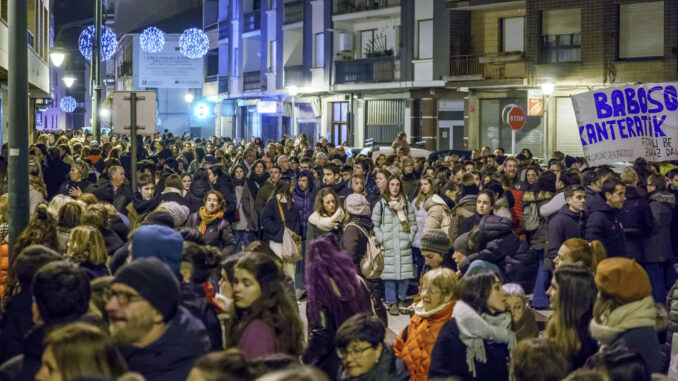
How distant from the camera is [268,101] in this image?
46688 millimetres

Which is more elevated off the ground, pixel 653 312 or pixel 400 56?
pixel 400 56

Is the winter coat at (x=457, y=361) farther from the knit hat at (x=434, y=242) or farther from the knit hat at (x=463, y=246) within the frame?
the knit hat at (x=463, y=246)

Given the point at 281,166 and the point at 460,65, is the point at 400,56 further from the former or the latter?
the point at 281,166

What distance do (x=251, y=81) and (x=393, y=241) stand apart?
38409mm

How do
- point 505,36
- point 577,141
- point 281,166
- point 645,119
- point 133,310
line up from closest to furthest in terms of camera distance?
point 133,310 < point 645,119 < point 281,166 < point 577,141 < point 505,36

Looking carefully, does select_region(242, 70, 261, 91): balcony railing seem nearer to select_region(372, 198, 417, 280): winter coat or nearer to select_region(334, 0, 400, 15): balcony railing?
select_region(334, 0, 400, 15): balcony railing

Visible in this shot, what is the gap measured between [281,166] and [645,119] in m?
5.94

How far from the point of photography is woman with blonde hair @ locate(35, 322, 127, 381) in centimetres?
364

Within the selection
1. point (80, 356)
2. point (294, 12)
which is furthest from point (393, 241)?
point (294, 12)

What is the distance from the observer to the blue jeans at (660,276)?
37.4ft

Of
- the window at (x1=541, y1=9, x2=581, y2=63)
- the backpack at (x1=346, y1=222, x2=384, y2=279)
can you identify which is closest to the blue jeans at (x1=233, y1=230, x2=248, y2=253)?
the backpack at (x1=346, y1=222, x2=384, y2=279)

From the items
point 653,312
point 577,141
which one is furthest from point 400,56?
point 653,312

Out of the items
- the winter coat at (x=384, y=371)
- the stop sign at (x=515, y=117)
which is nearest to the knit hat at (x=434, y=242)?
the winter coat at (x=384, y=371)

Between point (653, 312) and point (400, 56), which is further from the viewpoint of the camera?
point (400, 56)
